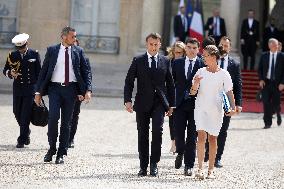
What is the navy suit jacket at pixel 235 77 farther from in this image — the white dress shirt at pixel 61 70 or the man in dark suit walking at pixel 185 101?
the white dress shirt at pixel 61 70

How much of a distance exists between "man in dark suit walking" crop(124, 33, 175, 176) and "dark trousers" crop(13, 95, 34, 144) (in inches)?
119

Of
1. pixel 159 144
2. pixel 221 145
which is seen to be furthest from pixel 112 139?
pixel 159 144

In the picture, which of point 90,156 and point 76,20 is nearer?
point 90,156

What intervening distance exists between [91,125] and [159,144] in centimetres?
644

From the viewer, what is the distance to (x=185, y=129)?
12844 mm

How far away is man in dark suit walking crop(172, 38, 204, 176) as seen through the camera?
498 inches

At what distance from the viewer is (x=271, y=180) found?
12.1 meters

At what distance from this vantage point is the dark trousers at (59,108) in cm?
1312

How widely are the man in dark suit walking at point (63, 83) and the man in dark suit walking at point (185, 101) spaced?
4.04ft

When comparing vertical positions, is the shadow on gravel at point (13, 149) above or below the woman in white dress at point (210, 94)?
below

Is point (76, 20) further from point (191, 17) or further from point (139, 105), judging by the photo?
point (139, 105)

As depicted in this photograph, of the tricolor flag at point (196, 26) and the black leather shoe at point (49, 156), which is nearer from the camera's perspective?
the black leather shoe at point (49, 156)

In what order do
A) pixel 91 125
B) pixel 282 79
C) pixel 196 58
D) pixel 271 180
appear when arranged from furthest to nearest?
pixel 282 79 → pixel 91 125 → pixel 196 58 → pixel 271 180

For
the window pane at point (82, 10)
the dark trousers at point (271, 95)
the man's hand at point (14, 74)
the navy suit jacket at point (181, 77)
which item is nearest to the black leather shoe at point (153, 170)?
the navy suit jacket at point (181, 77)
